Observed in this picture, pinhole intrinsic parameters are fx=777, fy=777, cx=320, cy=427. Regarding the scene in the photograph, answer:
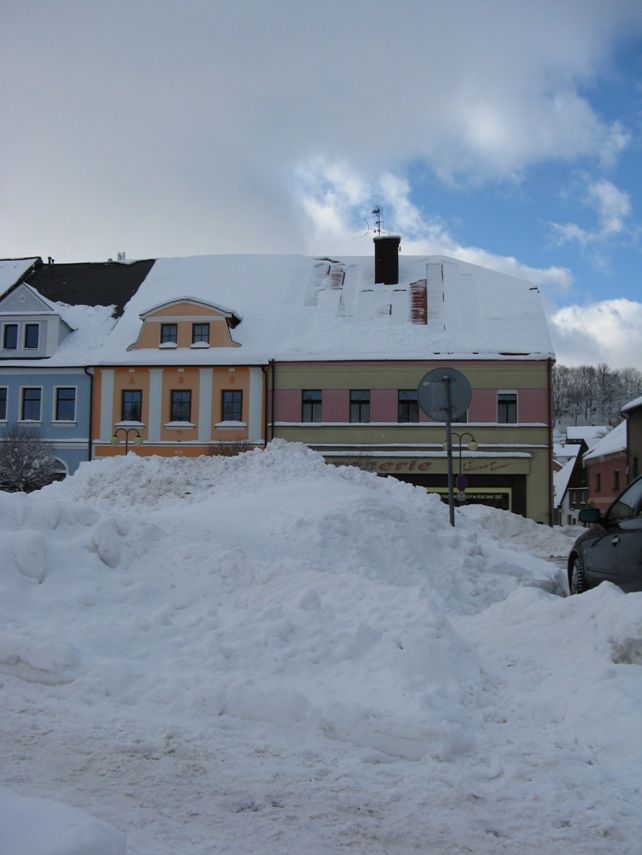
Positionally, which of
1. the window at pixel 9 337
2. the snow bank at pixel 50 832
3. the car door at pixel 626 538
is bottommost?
the snow bank at pixel 50 832

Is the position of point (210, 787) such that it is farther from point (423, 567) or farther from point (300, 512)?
point (300, 512)

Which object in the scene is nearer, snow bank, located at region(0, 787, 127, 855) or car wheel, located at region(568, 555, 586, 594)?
snow bank, located at region(0, 787, 127, 855)

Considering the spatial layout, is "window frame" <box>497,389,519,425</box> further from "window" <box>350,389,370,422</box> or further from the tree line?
the tree line

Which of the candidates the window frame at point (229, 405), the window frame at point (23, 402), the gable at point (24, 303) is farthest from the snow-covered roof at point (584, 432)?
the window frame at point (23, 402)

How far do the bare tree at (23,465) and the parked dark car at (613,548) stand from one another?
63.0 feet

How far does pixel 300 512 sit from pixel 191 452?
69.7 ft

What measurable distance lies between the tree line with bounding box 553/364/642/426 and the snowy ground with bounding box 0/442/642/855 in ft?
342

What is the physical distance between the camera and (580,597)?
6.00m

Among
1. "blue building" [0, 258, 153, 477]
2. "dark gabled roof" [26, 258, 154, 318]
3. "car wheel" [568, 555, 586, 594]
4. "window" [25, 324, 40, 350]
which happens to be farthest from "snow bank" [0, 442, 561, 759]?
"dark gabled roof" [26, 258, 154, 318]

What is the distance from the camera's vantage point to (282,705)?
177 inches

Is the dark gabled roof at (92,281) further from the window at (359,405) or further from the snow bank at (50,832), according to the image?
the snow bank at (50,832)

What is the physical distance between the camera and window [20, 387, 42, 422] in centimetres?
3200

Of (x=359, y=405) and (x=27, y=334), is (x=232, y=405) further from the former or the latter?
(x=27, y=334)

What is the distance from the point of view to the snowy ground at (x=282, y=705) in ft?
10.6
